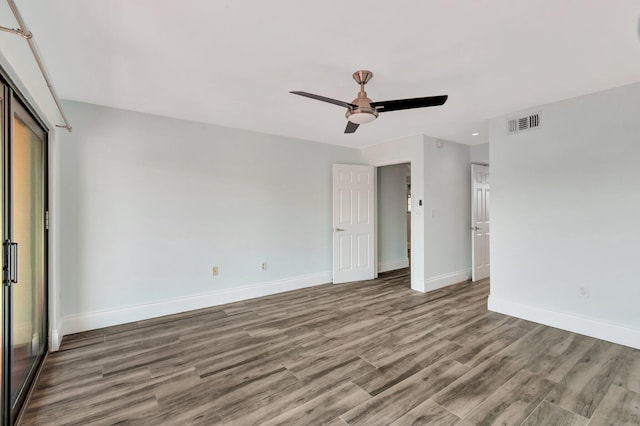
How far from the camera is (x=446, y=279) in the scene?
4.75 meters

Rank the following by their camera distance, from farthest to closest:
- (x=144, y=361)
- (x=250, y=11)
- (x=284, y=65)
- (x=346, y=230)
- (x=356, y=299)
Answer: (x=346, y=230)
(x=356, y=299)
(x=144, y=361)
(x=284, y=65)
(x=250, y=11)

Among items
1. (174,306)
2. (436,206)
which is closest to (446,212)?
(436,206)

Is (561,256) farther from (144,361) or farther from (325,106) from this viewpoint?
(144,361)

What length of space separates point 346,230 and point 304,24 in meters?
3.62

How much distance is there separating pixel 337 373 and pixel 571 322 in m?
2.62

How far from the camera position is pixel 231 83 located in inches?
105

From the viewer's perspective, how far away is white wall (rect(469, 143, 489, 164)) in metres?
5.04

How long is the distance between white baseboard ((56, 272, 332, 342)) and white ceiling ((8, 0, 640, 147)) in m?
2.33

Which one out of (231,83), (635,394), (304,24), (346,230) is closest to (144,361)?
(231,83)

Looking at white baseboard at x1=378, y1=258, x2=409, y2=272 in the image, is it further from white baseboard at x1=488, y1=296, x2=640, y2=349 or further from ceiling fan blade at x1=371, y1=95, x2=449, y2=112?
ceiling fan blade at x1=371, y1=95, x2=449, y2=112

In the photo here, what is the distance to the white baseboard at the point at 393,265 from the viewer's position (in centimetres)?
580

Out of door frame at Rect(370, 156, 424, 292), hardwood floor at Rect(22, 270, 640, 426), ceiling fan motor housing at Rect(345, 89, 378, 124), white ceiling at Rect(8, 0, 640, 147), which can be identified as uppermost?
white ceiling at Rect(8, 0, 640, 147)

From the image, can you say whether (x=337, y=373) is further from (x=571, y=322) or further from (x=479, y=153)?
(x=479, y=153)

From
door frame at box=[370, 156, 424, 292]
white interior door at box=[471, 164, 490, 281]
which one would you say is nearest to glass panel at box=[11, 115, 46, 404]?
door frame at box=[370, 156, 424, 292]
